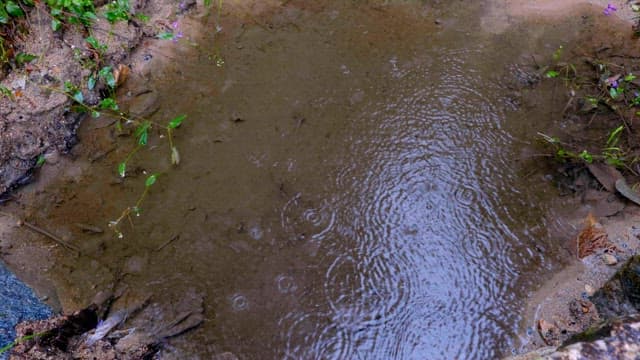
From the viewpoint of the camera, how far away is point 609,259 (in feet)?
8.63

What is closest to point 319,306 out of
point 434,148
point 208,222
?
point 208,222

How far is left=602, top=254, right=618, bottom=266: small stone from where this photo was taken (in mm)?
2617

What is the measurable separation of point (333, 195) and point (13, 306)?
1.89m

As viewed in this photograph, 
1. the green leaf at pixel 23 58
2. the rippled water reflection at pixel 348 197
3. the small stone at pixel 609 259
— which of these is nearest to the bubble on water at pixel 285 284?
the rippled water reflection at pixel 348 197

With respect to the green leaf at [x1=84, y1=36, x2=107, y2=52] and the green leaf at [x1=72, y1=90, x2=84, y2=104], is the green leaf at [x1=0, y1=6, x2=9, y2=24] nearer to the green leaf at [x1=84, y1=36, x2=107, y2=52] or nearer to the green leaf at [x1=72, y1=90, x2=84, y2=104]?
the green leaf at [x1=84, y1=36, x2=107, y2=52]

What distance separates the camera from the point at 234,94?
3434mm

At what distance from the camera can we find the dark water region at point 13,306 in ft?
7.48

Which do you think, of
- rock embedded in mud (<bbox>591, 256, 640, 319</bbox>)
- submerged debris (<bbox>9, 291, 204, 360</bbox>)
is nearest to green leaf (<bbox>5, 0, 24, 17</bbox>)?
submerged debris (<bbox>9, 291, 204, 360</bbox>)

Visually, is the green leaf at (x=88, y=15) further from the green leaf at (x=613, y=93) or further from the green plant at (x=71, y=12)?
the green leaf at (x=613, y=93)

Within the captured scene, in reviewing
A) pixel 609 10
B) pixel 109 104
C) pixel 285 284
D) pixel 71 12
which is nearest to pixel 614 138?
pixel 609 10

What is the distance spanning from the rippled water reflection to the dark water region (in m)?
0.45

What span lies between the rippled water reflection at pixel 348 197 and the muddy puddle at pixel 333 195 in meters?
0.01

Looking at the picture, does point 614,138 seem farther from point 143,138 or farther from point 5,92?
point 5,92

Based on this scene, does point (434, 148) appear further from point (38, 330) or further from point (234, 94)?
A: point (38, 330)
